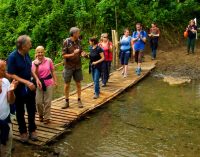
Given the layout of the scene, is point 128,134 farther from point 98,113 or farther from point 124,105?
point 124,105

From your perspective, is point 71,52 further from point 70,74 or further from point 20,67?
point 20,67

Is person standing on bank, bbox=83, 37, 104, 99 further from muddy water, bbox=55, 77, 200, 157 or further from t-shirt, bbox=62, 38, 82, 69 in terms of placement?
t-shirt, bbox=62, 38, 82, 69

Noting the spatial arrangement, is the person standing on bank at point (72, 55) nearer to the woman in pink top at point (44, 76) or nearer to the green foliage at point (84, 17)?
the woman in pink top at point (44, 76)

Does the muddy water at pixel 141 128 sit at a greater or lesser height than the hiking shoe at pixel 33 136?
lesser

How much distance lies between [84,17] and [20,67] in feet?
45.0

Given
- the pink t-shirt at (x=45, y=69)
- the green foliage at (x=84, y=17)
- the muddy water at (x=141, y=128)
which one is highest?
Answer: the green foliage at (x=84, y=17)

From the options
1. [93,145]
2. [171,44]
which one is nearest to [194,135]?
[93,145]

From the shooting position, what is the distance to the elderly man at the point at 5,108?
5.11m

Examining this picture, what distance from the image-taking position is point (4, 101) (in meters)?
5.17

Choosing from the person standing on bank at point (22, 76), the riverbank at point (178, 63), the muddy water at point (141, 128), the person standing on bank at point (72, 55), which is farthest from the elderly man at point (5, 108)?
the riverbank at point (178, 63)

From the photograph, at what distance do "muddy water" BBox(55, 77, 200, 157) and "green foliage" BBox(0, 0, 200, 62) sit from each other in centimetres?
847

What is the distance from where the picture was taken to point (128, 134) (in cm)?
782

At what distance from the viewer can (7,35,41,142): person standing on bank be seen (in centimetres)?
635

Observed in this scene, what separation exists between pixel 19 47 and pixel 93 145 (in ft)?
7.82
